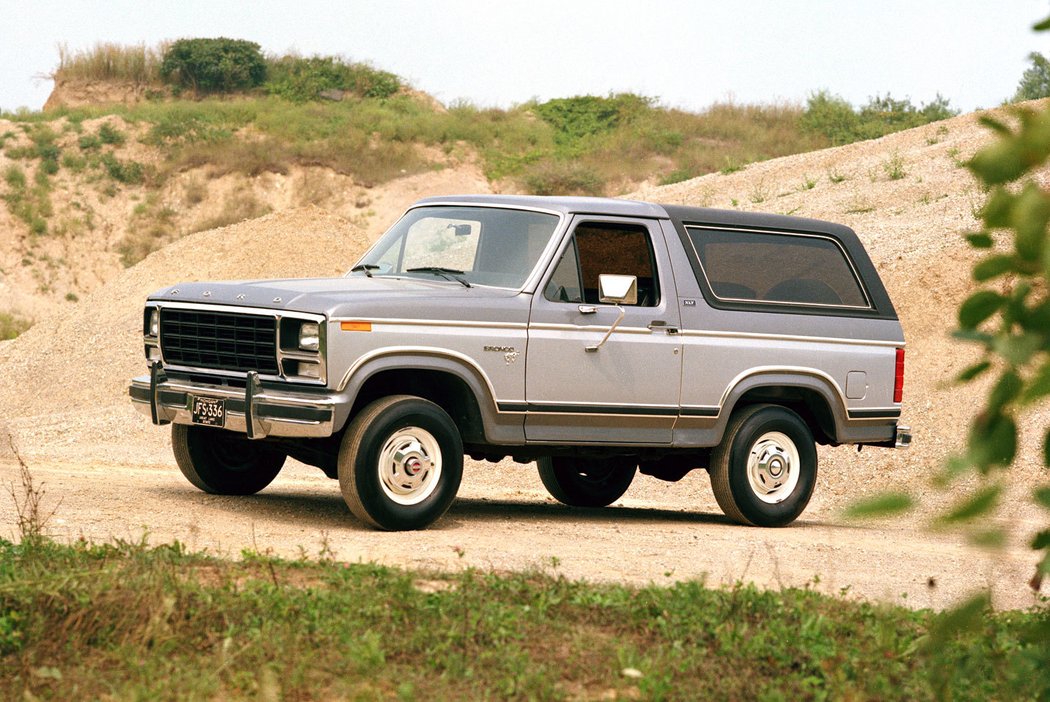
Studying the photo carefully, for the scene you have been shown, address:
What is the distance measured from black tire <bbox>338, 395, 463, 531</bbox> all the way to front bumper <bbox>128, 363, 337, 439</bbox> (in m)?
0.26

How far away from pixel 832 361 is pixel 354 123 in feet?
133

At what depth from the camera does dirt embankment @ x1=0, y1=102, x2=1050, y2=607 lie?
26.5 feet

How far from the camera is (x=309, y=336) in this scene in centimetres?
826

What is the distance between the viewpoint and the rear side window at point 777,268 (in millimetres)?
10000

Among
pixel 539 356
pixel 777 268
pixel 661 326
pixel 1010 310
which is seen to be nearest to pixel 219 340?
pixel 539 356

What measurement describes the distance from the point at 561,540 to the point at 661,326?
1747 millimetres

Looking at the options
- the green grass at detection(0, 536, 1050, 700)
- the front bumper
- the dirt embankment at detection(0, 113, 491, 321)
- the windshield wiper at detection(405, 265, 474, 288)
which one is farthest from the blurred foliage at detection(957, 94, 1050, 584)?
the dirt embankment at detection(0, 113, 491, 321)

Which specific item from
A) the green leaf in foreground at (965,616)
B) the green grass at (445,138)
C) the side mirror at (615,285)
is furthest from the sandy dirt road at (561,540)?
the green grass at (445,138)

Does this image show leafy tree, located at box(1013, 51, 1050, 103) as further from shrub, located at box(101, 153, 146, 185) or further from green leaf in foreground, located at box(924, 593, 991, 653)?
green leaf in foreground, located at box(924, 593, 991, 653)

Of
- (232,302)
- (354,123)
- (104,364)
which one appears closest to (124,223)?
(354,123)

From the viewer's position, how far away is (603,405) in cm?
927

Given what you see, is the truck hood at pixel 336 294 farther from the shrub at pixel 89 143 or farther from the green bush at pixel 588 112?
the green bush at pixel 588 112

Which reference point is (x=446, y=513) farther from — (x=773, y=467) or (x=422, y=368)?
(x=773, y=467)

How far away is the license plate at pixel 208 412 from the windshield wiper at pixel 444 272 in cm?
178
